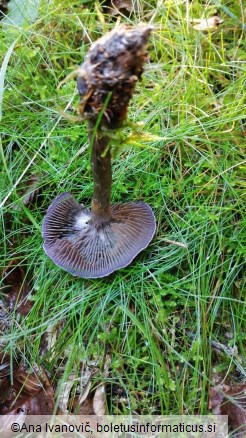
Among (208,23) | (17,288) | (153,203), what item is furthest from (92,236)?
(208,23)

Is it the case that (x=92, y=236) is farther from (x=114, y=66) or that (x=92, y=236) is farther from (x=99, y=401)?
(x=114, y=66)

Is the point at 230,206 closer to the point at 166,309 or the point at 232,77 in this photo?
the point at 166,309

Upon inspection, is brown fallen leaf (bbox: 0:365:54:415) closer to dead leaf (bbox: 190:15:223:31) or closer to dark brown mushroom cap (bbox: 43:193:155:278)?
dark brown mushroom cap (bbox: 43:193:155:278)

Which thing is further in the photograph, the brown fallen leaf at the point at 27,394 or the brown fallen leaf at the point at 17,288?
the brown fallen leaf at the point at 17,288

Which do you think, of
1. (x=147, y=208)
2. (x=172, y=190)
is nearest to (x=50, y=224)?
(x=147, y=208)

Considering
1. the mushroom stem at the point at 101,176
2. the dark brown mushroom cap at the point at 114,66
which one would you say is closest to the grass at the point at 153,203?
the mushroom stem at the point at 101,176

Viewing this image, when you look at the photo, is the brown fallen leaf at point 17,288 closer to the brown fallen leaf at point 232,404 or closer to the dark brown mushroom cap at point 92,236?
the dark brown mushroom cap at point 92,236

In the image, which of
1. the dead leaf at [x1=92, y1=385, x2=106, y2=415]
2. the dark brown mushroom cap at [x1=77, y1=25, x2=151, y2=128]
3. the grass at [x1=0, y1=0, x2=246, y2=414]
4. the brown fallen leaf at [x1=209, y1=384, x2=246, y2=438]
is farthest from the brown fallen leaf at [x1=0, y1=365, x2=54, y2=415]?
the dark brown mushroom cap at [x1=77, y1=25, x2=151, y2=128]
